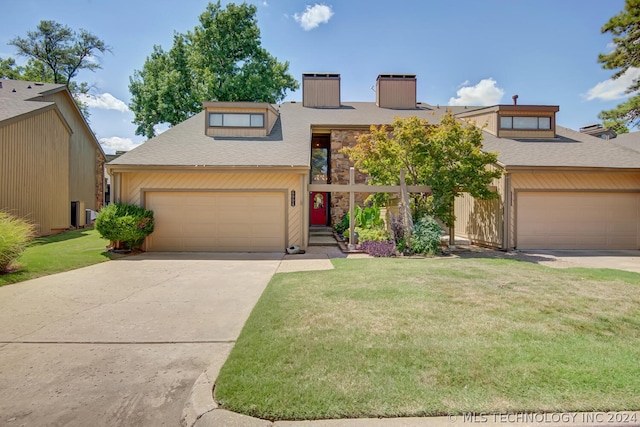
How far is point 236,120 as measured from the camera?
45.8ft

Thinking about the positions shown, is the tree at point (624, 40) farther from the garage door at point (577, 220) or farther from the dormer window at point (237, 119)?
the dormer window at point (237, 119)

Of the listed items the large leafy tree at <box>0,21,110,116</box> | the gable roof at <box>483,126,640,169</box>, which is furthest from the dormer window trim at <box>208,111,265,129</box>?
the large leafy tree at <box>0,21,110,116</box>

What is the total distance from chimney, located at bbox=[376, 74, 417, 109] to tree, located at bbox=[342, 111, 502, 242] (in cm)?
735

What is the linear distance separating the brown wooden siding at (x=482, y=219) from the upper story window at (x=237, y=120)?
8.69 metres

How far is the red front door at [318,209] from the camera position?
1786 cm

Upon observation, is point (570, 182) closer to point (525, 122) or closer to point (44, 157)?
point (525, 122)

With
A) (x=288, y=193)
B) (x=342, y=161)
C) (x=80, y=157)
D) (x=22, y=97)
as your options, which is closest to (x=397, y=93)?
(x=342, y=161)

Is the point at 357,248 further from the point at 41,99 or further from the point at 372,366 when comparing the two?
the point at 41,99

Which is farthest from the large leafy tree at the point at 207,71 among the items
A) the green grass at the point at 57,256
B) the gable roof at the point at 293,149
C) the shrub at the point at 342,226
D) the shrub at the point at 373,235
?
the shrub at the point at 373,235

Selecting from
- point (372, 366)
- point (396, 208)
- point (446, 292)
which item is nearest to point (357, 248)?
point (396, 208)

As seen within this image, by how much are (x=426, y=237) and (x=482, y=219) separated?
13.1 feet

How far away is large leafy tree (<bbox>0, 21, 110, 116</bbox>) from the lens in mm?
26109

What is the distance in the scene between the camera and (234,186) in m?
11.3

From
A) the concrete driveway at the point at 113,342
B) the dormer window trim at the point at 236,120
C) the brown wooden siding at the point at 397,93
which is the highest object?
the brown wooden siding at the point at 397,93
